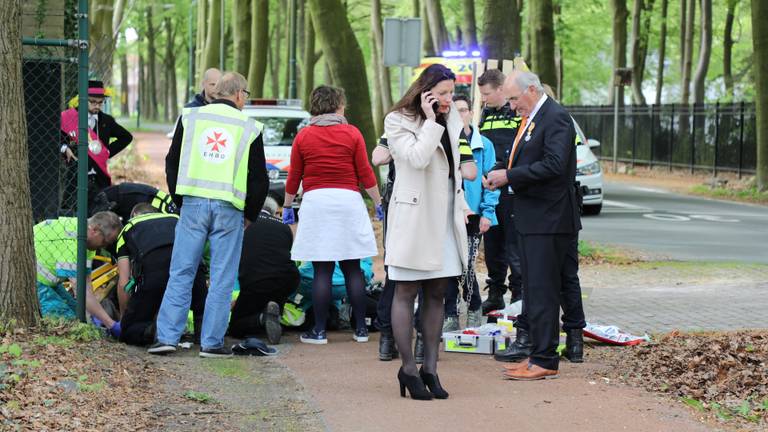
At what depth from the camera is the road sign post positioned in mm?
17656

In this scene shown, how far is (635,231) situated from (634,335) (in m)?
9.67

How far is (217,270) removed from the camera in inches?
328

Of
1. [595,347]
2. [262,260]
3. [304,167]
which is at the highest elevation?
[304,167]

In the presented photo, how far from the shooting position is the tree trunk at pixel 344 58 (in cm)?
1945

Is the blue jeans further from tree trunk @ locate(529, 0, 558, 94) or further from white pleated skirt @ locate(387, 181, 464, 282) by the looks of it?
tree trunk @ locate(529, 0, 558, 94)

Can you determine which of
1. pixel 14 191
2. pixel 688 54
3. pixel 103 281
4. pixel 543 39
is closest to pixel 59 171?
pixel 103 281

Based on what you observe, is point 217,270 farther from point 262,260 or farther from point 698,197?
point 698,197

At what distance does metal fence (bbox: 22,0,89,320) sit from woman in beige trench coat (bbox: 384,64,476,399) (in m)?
2.62

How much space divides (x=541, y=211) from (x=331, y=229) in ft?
6.52

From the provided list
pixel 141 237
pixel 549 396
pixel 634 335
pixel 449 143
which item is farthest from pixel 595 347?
pixel 141 237

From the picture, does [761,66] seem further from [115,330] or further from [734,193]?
[115,330]

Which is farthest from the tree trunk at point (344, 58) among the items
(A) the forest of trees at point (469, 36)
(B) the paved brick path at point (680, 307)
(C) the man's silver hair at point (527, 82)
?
(C) the man's silver hair at point (527, 82)

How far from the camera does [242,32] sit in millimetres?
34875

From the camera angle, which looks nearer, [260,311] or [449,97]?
[449,97]
